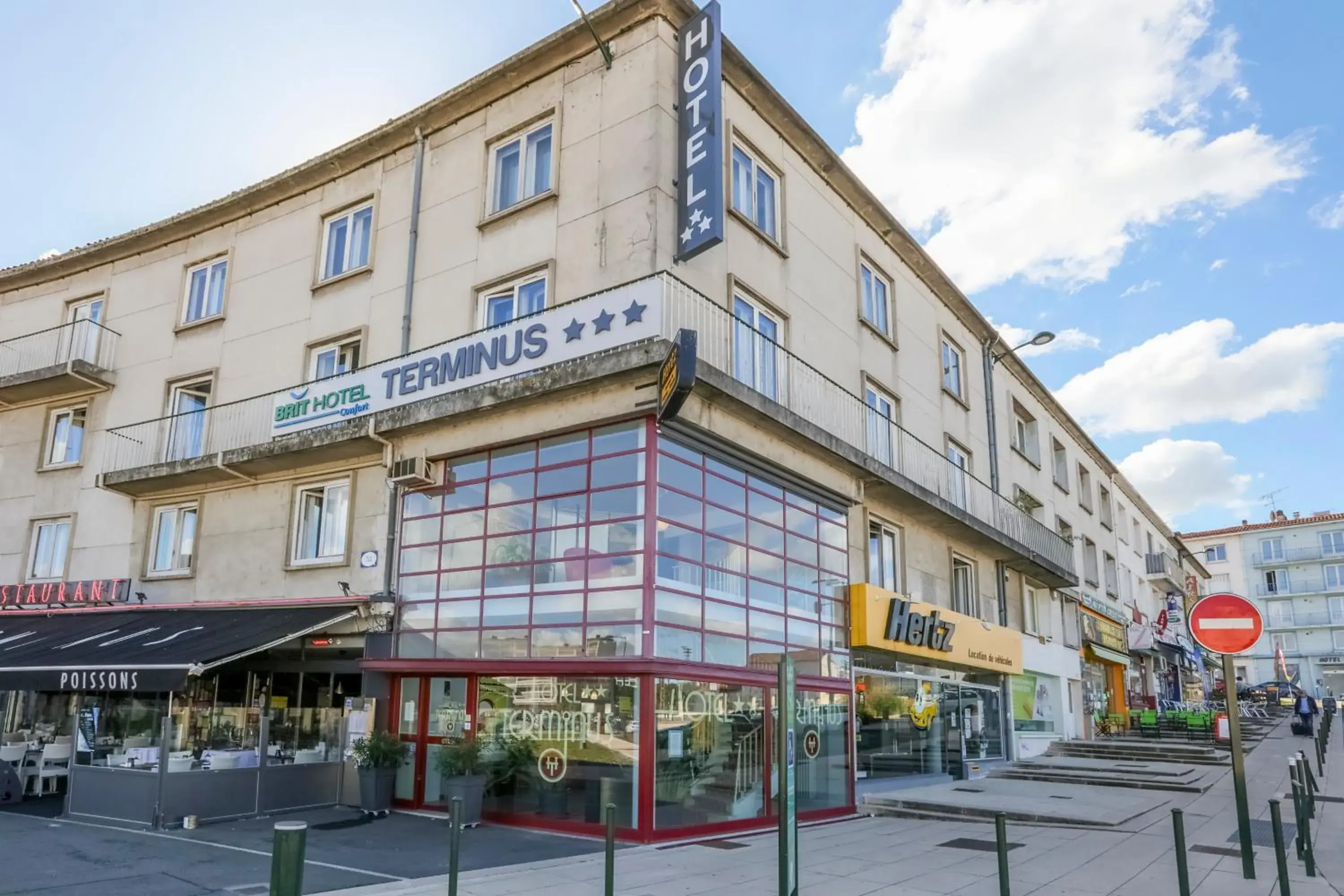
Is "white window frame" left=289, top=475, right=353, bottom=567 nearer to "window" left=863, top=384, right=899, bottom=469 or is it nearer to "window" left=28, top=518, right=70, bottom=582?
"window" left=28, top=518, right=70, bottom=582

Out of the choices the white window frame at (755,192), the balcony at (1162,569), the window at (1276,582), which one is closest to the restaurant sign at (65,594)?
the white window frame at (755,192)

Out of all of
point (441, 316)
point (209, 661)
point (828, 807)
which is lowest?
point (828, 807)

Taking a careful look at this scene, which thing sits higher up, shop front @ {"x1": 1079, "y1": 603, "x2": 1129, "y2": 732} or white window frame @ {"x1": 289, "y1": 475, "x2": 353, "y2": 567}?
white window frame @ {"x1": 289, "y1": 475, "x2": 353, "y2": 567}

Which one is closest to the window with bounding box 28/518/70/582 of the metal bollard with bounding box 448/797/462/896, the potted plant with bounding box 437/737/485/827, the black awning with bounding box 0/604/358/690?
the black awning with bounding box 0/604/358/690

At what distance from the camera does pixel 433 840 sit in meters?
11.1

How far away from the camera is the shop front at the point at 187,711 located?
478 inches

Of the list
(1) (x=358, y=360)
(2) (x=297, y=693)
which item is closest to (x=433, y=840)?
(2) (x=297, y=693)

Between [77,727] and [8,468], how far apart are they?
929 centimetres

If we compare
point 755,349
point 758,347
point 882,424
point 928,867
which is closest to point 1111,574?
point 882,424

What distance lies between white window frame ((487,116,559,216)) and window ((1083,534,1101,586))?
914 inches

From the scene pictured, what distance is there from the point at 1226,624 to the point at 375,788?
10.4 meters

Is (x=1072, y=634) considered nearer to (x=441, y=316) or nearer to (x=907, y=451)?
(x=907, y=451)

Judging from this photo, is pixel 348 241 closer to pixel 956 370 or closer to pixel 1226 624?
pixel 956 370

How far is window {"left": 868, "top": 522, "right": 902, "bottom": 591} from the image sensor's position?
57.1 feet
